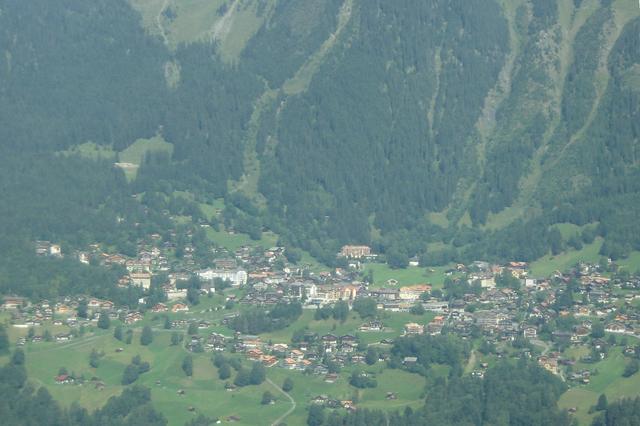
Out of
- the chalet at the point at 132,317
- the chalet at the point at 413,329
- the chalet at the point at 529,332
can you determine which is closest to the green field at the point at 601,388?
the chalet at the point at 529,332

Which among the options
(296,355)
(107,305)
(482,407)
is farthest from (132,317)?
(482,407)

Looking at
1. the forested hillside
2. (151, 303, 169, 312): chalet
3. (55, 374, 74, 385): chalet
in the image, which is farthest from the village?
(55, 374, 74, 385): chalet

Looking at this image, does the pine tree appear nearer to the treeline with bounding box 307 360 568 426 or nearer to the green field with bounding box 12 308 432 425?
the green field with bounding box 12 308 432 425

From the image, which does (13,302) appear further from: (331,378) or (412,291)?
(412,291)

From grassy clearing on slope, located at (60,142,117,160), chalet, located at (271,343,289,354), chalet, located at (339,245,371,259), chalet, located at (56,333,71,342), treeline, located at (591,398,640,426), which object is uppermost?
grassy clearing on slope, located at (60,142,117,160)

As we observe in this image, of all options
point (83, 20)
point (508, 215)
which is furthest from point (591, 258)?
point (83, 20)

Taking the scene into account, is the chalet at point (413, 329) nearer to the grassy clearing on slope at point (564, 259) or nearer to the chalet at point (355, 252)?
the grassy clearing on slope at point (564, 259)
